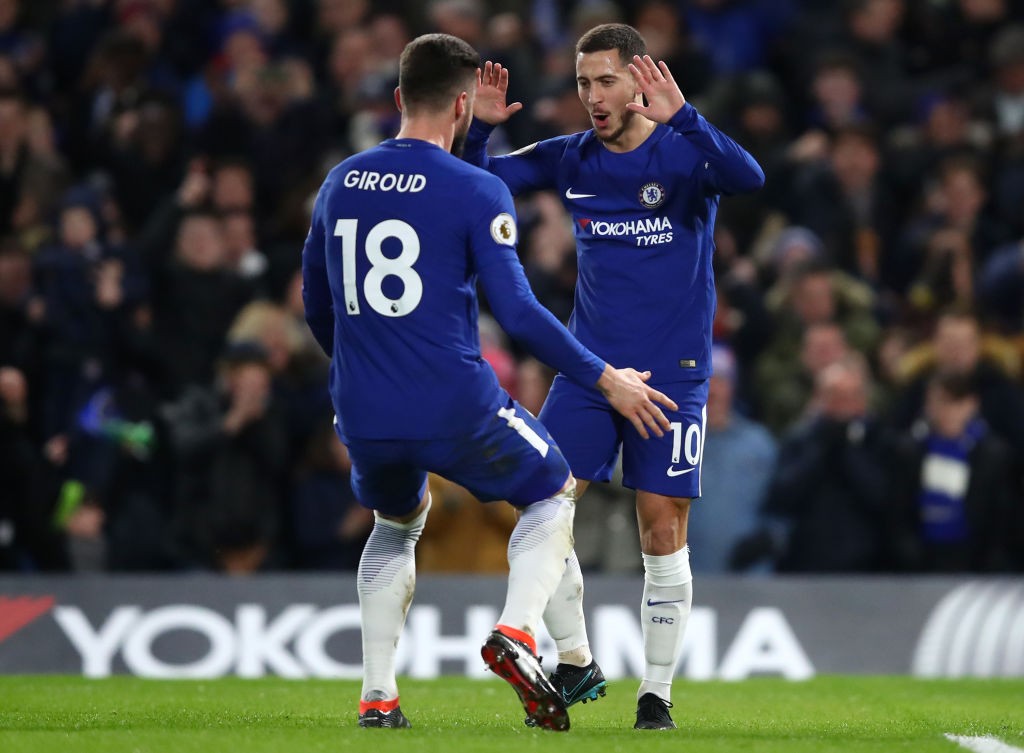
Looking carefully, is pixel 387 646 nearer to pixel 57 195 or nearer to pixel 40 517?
pixel 40 517

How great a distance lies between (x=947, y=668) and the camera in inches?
419

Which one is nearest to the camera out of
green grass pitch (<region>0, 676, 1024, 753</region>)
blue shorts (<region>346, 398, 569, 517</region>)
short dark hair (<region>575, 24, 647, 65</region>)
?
green grass pitch (<region>0, 676, 1024, 753</region>)

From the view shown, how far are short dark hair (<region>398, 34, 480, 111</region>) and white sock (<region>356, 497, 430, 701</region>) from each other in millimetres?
1475

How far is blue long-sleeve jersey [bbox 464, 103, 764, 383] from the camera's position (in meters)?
7.06

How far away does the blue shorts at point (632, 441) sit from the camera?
698cm

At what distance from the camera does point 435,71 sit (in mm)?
6070

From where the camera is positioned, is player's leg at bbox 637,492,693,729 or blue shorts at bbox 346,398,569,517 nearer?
blue shorts at bbox 346,398,569,517

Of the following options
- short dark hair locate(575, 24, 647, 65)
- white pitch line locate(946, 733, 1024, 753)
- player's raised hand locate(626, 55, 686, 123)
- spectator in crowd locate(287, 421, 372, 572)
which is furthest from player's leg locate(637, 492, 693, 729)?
spectator in crowd locate(287, 421, 372, 572)

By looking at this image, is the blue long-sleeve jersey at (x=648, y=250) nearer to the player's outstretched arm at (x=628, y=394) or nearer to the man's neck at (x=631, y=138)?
the man's neck at (x=631, y=138)

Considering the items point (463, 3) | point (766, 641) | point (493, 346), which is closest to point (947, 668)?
point (766, 641)

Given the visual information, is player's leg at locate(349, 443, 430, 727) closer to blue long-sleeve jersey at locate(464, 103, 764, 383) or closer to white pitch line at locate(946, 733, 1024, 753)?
blue long-sleeve jersey at locate(464, 103, 764, 383)

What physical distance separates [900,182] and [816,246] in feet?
4.45

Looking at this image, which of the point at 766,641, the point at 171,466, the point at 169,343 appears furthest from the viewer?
the point at 169,343

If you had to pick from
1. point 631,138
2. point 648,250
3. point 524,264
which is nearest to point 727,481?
point 524,264
